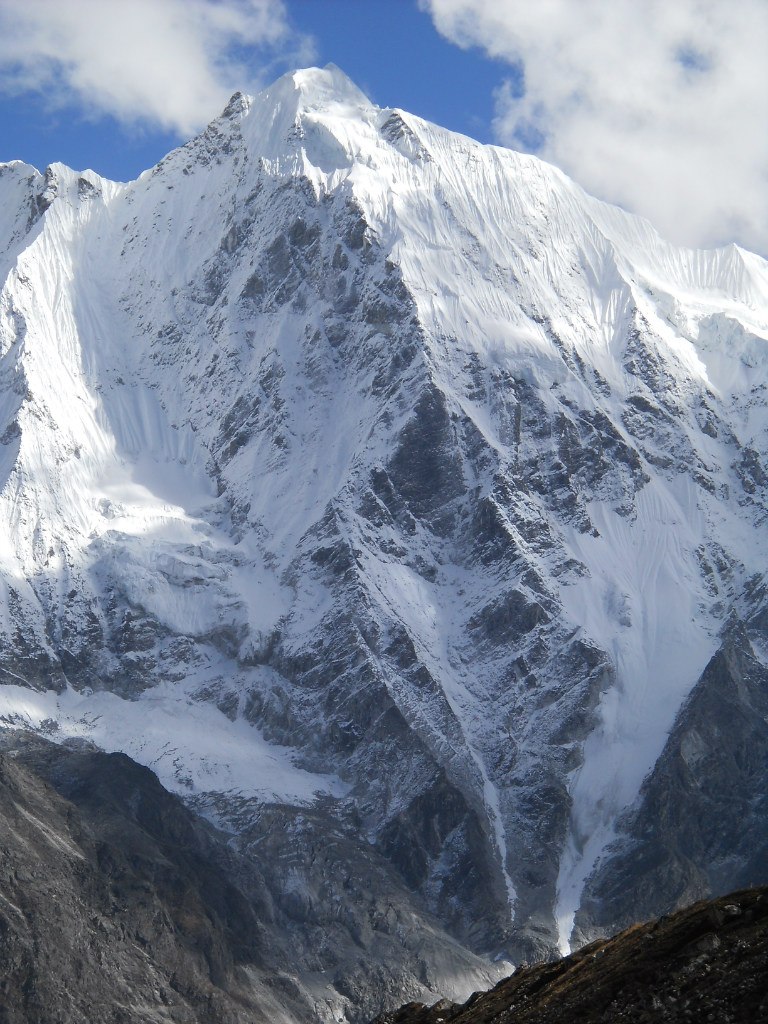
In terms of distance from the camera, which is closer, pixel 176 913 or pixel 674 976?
pixel 674 976

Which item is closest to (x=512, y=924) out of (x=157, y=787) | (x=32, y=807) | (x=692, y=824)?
(x=692, y=824)

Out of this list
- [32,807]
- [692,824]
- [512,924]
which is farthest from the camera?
[692,824]

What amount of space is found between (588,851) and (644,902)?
979cm

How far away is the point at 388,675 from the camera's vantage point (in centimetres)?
19612

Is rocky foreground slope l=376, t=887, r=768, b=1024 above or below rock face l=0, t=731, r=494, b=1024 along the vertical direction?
below

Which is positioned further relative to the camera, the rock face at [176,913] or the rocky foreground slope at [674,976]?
the rock face at [176,913]

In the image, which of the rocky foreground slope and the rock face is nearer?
the rocky foreground slope

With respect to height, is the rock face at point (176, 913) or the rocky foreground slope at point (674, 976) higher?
the rock face at point (176, 913)

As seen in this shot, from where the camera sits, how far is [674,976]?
58.9 metres

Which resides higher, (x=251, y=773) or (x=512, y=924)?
(x=251, y=773)

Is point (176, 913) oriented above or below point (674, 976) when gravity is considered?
above

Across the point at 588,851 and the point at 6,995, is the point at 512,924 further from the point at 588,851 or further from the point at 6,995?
the point at 6,995

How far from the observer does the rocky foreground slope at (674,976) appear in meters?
55.8

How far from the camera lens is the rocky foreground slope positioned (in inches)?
2199
